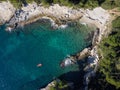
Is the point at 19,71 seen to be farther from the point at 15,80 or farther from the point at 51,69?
the point at 51,69

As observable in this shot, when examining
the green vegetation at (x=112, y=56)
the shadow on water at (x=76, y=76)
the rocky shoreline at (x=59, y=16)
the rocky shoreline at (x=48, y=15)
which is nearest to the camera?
the green vegetation at (x=112, y=56)

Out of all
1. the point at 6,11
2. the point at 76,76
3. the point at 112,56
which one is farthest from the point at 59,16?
the point at 112,56

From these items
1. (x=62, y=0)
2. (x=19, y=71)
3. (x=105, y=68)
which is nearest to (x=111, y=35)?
(x=105, y=68)

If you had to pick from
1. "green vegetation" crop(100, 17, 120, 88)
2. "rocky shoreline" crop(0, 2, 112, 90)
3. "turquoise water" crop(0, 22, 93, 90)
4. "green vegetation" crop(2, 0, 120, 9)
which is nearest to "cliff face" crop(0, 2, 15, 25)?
"rocky shoreline" crop(0, 2, 112, 90)

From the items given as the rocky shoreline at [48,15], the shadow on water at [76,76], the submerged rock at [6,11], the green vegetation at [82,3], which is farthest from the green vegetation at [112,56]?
the submerged rock at [6,11]

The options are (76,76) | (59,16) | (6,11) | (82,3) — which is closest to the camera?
(76,76)

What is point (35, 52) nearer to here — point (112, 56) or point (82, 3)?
point (82, 3)

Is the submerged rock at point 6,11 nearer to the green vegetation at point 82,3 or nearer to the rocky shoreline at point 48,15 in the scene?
the rocky shoreline at point 48,15
